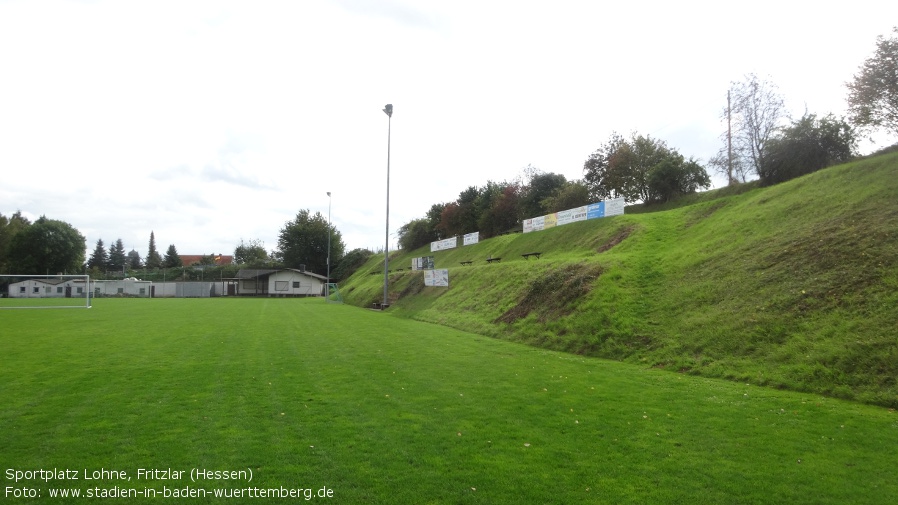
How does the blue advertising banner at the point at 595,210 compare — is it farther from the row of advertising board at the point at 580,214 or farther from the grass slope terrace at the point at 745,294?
the grass slope terrace at the point at 745,294

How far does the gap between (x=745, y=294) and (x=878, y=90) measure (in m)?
17.2

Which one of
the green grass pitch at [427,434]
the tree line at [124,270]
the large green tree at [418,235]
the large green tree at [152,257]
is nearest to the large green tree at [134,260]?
the large green tree at [152,257]

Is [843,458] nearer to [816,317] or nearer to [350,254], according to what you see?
[816,317]

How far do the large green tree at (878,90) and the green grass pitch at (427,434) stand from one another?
69.9 feet

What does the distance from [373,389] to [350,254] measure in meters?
84.8

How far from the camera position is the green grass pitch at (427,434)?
15.8 ft

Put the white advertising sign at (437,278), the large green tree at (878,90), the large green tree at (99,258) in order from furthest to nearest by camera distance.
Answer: the large green tree at (99,258)
the white advertising sign at (437,278)
the large green tree at (878,90)

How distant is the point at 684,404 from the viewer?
8305 millimetres

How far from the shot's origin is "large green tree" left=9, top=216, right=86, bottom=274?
80562 mm

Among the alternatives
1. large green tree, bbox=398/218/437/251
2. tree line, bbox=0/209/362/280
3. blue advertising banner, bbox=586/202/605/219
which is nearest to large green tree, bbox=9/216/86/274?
tree line, bbox=0/209/362/280

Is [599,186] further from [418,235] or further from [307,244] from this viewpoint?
[307,244]

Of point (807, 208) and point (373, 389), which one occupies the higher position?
point (807, 208)

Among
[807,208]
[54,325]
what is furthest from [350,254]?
[807,208]

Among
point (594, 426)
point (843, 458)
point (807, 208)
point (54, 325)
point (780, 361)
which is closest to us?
point (843, 458)
